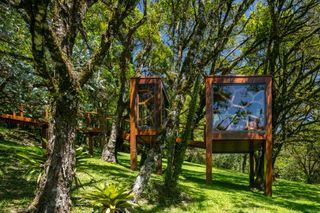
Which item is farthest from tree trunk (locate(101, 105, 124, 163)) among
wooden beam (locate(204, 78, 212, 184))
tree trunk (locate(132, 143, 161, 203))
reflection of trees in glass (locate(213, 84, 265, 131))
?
tree trunk (locate(132, 143, 161, 203))

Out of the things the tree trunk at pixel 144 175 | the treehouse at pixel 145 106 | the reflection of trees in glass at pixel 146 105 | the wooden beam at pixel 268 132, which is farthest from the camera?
the reflection of trees in glass at pixel 146 105

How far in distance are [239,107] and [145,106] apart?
4885 millimetres

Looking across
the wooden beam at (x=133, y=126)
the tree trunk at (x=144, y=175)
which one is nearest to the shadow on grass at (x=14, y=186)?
the tree trunk at (x=144, y=175)

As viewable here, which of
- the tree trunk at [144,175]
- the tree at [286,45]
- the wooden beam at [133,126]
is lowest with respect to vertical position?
the tree trunk at [144,175]

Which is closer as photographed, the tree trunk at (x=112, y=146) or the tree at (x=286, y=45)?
the tree at (x=286, y=45)

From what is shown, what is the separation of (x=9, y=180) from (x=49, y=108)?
4373mm

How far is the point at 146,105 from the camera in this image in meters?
15.7

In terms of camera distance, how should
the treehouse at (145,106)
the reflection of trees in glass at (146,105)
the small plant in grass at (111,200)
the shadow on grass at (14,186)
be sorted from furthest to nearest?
the reflection of trees in glass at (146,105)
the treehouse at (145,106)
the shadow on grass at (14,186)
the small plant in grass at (111,200)

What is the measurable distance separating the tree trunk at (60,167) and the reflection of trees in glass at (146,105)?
977 centimetres

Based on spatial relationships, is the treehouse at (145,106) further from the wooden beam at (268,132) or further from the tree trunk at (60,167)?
the tree trunk at (60,167)

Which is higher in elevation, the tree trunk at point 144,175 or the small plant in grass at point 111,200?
the tree trunk at point 144,175

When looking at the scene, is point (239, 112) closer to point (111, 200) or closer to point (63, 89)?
point (111, 200)

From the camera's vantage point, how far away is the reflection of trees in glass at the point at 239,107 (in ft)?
45.8

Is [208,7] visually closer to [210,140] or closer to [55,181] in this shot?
[210,140]
